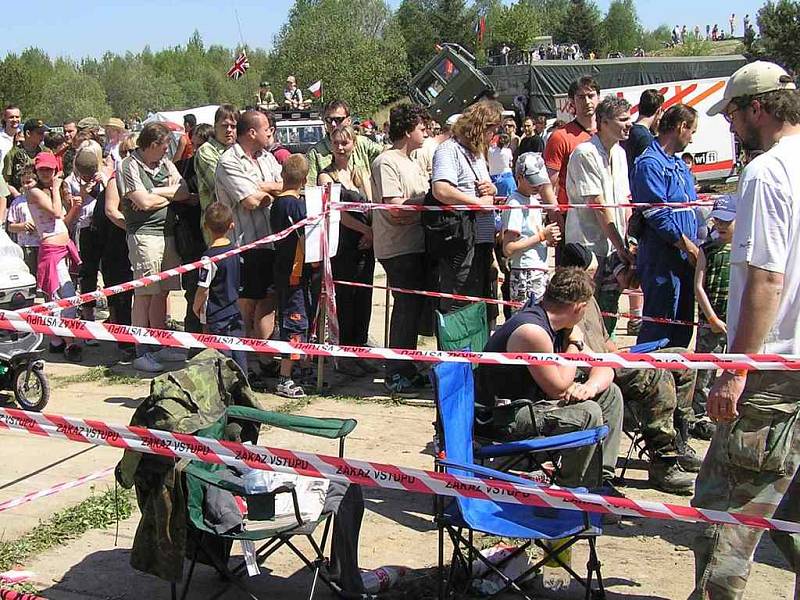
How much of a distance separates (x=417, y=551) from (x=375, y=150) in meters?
4.80

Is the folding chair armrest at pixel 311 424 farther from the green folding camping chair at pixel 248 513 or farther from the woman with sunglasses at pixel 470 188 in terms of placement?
the woman with sunglasses at pixel 470 188

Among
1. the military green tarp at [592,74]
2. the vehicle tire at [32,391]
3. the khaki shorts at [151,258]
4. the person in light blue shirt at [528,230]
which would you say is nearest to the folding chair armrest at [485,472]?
the person in light blue shirt at [528,230]

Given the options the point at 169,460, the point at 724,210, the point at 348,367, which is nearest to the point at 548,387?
the point at 169,460

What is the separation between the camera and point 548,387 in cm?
446

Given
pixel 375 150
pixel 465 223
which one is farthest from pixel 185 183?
pixel 465 223

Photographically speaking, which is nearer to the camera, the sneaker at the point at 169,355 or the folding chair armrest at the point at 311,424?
the folding chair armrest at the point at 311,424

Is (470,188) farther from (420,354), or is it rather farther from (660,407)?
(420,354)

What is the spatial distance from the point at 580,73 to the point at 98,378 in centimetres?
2375

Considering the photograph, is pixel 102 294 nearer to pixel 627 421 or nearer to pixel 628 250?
pixel 627 421

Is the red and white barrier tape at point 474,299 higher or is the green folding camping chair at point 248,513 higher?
the red and white barrier tape at point 474,299

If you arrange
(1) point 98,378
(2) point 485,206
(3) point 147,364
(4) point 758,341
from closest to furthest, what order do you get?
1. (4) point 758,341
2. (2) point 485,206
3. (1) point 98,378
4. (3) point 147,364

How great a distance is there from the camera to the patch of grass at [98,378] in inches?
302

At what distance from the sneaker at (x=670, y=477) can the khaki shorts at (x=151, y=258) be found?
4.21 m

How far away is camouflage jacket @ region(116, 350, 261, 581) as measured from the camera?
12.3 ft
